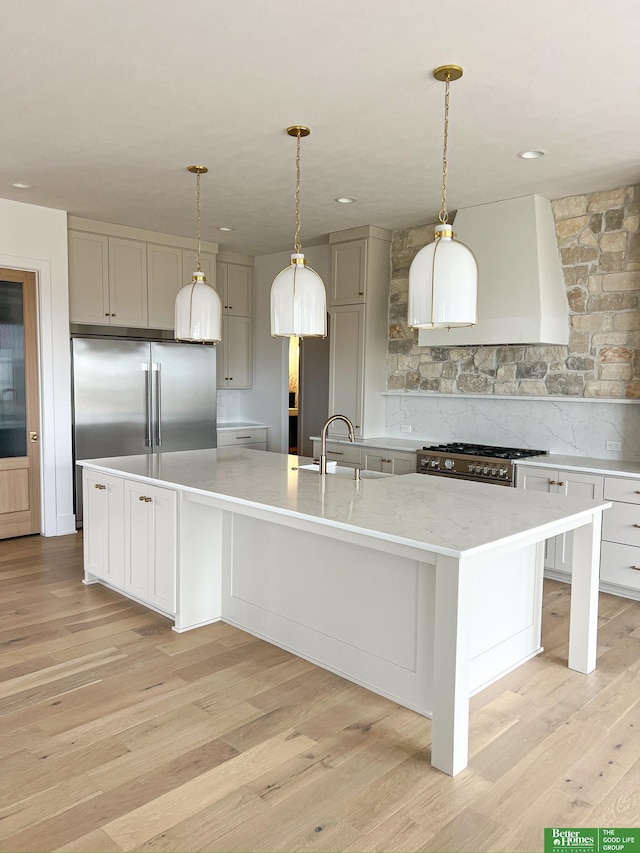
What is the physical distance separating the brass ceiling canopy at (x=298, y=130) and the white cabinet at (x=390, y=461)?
2.61 meters

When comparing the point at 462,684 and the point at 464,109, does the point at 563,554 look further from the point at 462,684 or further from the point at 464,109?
the point at 464,109

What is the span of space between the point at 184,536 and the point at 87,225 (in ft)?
11.3

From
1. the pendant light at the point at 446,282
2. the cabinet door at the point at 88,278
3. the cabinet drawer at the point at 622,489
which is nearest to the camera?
the pendant light at the point at 446,282

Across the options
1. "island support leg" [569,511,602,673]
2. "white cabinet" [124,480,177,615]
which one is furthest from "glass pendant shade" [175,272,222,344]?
"island support leg" [569,511,602,673]

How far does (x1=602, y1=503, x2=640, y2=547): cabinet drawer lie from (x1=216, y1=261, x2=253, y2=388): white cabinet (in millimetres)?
4338

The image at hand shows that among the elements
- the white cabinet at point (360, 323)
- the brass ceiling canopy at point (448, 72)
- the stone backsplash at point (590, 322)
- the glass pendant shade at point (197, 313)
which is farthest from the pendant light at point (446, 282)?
the white cabinet at point (360, 323)

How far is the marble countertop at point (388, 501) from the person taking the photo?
2264mm

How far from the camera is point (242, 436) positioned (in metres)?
7.06

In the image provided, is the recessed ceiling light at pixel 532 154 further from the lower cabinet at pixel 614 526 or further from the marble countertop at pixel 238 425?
the marble countertop at pixel 238 425

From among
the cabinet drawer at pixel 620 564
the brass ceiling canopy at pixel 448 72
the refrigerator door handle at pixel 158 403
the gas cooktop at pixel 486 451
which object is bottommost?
the cabinet drawer at pixel 620 564

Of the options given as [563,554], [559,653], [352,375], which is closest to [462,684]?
[559,653]

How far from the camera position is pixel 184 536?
3.36 meters

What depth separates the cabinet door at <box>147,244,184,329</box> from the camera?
236 inches

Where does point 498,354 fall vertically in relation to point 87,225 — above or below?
below
